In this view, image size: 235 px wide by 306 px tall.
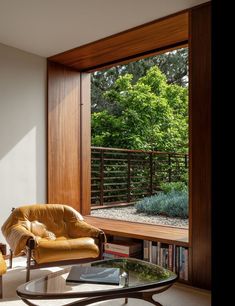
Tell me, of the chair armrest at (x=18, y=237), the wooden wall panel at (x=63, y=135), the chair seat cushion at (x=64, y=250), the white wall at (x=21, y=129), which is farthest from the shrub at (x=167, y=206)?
the chair armrest at (x=18, y=237)

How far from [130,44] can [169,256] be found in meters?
2.34

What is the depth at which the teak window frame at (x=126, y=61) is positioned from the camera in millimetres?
2932

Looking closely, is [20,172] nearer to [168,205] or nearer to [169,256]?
[169,256]

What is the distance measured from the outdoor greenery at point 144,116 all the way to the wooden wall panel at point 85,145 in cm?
305

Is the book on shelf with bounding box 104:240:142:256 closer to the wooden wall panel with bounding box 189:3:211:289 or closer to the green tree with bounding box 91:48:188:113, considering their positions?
the wooden wall panel with bounding box 189:3:211:289

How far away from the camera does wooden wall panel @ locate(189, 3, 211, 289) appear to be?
2.90 meters

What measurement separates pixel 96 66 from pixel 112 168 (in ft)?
8.78

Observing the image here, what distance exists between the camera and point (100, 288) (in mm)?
1973

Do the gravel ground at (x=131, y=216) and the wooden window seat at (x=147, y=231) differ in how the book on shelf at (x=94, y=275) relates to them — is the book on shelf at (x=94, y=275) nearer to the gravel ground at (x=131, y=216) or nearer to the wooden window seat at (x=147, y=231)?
the wooden window seat at (x=147, y=231)

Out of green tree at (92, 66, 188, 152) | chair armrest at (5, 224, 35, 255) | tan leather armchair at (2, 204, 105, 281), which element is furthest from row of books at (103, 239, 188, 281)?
green tree at (92, 66, 188, 152)

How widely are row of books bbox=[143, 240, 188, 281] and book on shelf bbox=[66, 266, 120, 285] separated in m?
1.03

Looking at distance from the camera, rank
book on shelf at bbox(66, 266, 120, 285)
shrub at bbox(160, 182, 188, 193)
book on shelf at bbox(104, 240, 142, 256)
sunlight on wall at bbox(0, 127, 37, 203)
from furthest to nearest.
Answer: shrub at bbox(160, 182, 188, 193), sunlight on wall at bbox(0, 127, 37, 203), book on shelf at bbox(104, 240, 142, 256), book on shelf at bbox(66, 266, 120, 285)
